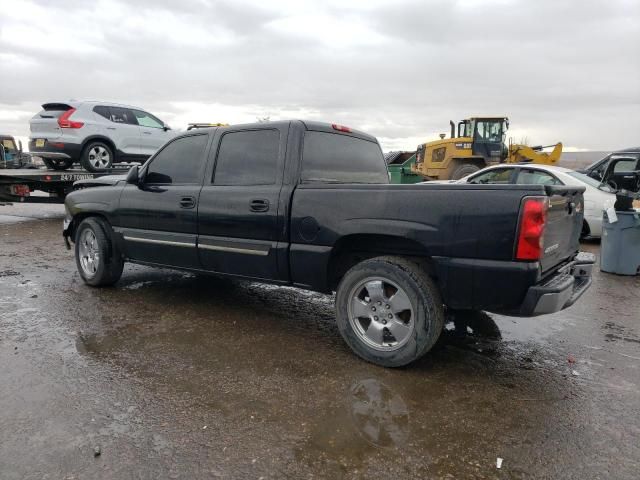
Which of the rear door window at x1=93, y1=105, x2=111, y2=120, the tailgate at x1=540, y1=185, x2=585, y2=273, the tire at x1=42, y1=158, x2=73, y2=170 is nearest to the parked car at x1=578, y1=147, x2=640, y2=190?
the tailgate at x1=540, y1=185, x2=585, y2=273

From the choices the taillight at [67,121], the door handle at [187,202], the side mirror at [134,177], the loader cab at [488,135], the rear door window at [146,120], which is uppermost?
the loader cab at [488,135]

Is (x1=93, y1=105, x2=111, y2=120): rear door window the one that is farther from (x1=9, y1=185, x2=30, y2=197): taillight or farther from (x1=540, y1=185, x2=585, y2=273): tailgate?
(x1=540, y1=185, x2=585, y2=273): tailgate

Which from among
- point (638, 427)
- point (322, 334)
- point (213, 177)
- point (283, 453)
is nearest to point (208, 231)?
point (213, 177)

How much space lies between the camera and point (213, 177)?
15.3ft

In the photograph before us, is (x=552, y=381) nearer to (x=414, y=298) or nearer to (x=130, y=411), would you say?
(x=414, y=298)

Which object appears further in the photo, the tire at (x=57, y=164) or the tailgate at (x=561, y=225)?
the tire at (x=57, y=164)

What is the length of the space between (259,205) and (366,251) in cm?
100

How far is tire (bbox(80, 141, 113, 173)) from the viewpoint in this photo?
11242 millimetres

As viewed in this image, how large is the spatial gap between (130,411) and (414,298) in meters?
1.98

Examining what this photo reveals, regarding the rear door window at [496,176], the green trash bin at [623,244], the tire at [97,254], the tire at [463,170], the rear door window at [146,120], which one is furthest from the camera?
the tire at [463,170]

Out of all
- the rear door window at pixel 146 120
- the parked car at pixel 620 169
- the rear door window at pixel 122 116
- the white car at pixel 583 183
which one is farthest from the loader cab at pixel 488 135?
the rear door window at pixel 122 116

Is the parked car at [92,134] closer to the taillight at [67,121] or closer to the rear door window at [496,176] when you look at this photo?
the taillight at [67,121]

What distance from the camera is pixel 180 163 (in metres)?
4.99

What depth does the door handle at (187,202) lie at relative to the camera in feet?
15.3
